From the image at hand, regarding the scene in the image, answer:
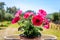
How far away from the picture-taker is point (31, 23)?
1.46 meters

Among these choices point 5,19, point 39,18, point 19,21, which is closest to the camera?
point 39,18

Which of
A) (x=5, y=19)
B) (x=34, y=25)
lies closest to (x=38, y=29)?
(x=34, y=25)

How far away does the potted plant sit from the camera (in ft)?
4.65

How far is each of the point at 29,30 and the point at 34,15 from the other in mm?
124

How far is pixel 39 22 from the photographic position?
142 centimetres

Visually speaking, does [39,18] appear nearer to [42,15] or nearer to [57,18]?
[42,15]

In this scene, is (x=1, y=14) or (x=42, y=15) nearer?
(x=42, y=15)

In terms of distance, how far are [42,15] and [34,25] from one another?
3.8 inches

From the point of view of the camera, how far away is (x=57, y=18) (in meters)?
19.6

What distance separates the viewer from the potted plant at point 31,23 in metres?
1.42

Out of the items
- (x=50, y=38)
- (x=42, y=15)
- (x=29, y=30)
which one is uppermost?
(x=42, y=15)

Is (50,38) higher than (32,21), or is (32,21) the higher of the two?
(32,21)

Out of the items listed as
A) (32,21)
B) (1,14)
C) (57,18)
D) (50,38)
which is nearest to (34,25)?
(32,21)

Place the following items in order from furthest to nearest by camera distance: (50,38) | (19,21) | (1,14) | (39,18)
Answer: (1,14), (50,38), (19,21), (39,18)
